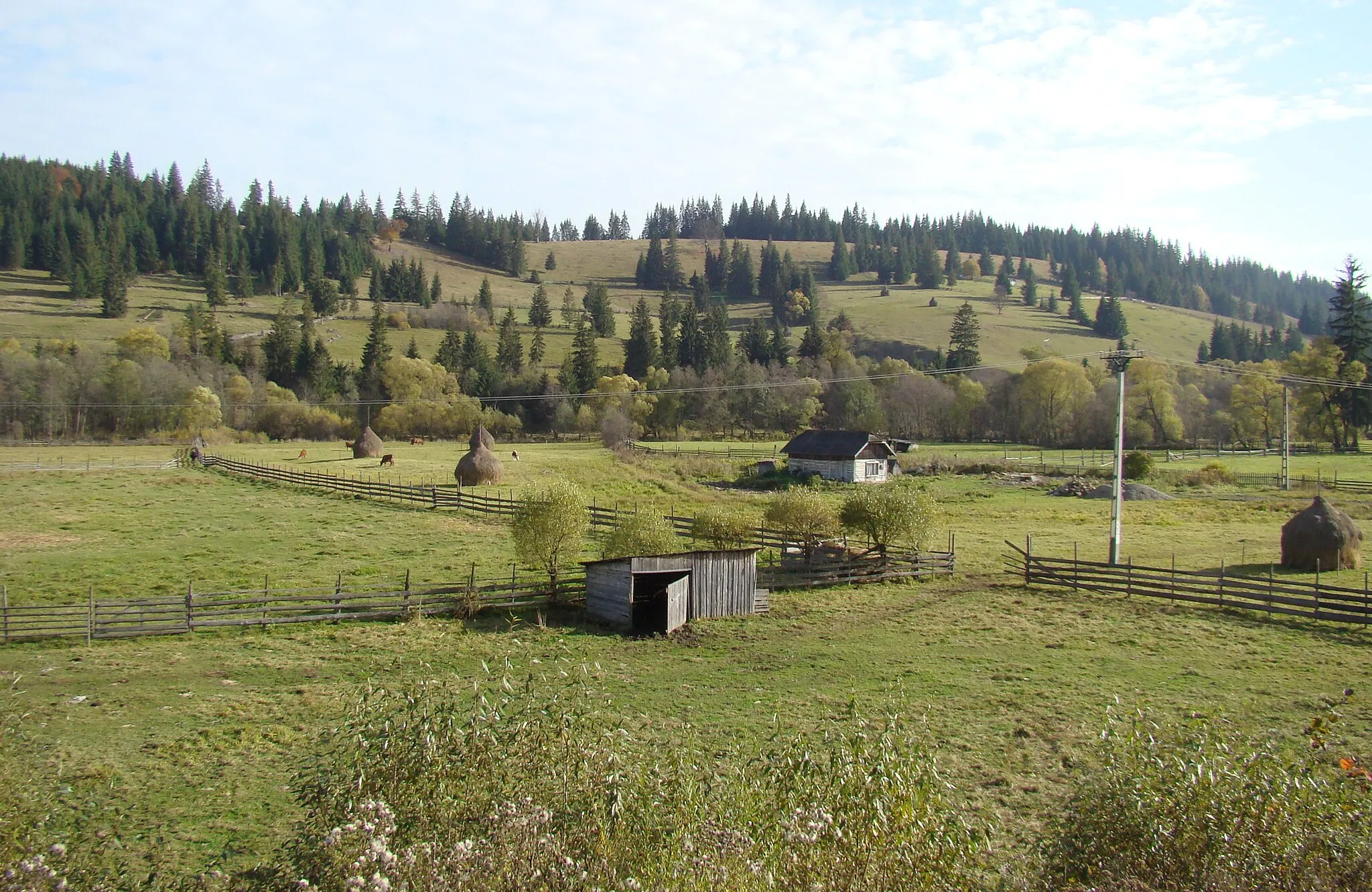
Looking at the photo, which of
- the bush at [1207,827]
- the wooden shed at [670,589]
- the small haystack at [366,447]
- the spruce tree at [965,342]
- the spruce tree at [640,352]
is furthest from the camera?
the spruce tree at [965,342]

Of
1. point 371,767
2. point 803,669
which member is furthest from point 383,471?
point 371,767

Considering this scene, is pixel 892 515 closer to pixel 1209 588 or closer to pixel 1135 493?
pixel 1209 588

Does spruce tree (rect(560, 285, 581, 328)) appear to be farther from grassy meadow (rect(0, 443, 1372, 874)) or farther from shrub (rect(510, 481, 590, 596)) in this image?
shrub (rect(510, 481, 590, 596))

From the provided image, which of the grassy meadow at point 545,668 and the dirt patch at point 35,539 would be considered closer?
the grassy meadow at point 545,668

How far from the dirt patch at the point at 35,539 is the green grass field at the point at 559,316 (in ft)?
268

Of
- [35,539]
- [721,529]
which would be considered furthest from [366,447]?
[721,529]

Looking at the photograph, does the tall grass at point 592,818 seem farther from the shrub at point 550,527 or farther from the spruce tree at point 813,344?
the spruce tree at point 813,344

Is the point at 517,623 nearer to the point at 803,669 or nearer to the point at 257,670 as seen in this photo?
the point at 257,670

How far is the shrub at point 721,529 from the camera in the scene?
104 feet

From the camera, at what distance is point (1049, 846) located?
8.59 m

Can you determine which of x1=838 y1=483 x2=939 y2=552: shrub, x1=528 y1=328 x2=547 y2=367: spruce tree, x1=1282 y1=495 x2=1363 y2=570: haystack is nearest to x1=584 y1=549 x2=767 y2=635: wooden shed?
x1=838 y1=483 x2=939 y2=552: shrub

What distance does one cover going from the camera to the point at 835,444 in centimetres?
6306

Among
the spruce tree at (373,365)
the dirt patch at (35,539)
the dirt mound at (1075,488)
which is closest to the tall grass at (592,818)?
the dirt patch at (35,539)

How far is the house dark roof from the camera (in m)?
62.0
